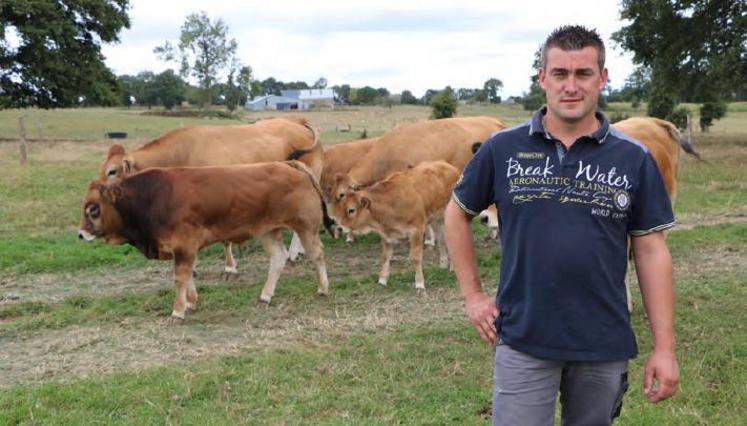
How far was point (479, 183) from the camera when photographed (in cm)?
325

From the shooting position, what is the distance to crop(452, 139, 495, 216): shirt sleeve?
3223 mm

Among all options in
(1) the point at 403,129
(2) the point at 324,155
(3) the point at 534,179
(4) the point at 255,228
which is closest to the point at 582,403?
(3) the point at 534,179

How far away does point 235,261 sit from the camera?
33.6 feet

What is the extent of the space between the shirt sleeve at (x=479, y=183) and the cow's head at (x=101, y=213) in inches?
219

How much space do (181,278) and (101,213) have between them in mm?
1192

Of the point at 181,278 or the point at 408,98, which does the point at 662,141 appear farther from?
the point at 408,98

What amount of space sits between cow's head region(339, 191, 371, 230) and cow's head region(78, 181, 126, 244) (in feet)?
8.81

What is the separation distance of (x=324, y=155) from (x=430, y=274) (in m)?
4.46

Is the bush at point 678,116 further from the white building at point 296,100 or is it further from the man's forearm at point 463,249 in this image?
the white building at point 296,100

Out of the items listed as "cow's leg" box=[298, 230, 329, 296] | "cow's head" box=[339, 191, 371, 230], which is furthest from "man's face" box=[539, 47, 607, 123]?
"cow's head" box=[339, 191, 371, 230]

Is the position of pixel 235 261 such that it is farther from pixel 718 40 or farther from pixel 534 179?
pixel 718 40

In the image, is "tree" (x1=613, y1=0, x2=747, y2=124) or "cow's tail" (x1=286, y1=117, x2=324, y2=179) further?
"tree" (x1=613, y1=0, x2=747, y2=124)

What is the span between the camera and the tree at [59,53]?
30578 mm

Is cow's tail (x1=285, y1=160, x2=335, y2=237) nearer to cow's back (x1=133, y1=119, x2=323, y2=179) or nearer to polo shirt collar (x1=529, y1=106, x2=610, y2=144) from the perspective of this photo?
cow's back (x1=133, y1=119, x2=323, y2=179)
